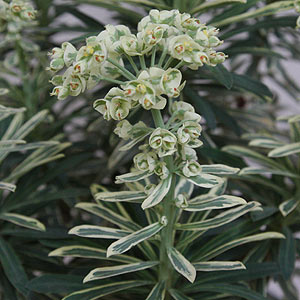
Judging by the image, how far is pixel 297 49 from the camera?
151 centimetres

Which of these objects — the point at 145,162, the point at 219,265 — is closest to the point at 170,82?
the point at 145,162

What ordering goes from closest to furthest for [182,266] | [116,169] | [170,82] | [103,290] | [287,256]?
[170,82] → [182,266] → [103,290] → [287,256] → [116,169]

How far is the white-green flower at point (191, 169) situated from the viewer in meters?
0.69

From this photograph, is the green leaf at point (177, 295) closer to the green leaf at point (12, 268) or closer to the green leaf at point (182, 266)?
the green leaf at point (182, 266)

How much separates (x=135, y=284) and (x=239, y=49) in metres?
0.63

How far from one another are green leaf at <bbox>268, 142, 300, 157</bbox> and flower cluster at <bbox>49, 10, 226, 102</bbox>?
340mm

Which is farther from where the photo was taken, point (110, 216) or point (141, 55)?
point (110, 216)

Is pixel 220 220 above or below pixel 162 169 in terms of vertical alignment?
below

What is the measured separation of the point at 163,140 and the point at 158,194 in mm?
93

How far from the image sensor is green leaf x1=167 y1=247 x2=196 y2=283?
0.71 metres

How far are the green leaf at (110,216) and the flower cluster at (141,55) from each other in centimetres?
30

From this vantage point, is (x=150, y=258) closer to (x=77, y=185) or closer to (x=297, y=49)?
(x=77, y=185)

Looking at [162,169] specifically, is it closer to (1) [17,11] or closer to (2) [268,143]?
(2) [268,143]

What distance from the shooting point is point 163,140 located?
633 mm
